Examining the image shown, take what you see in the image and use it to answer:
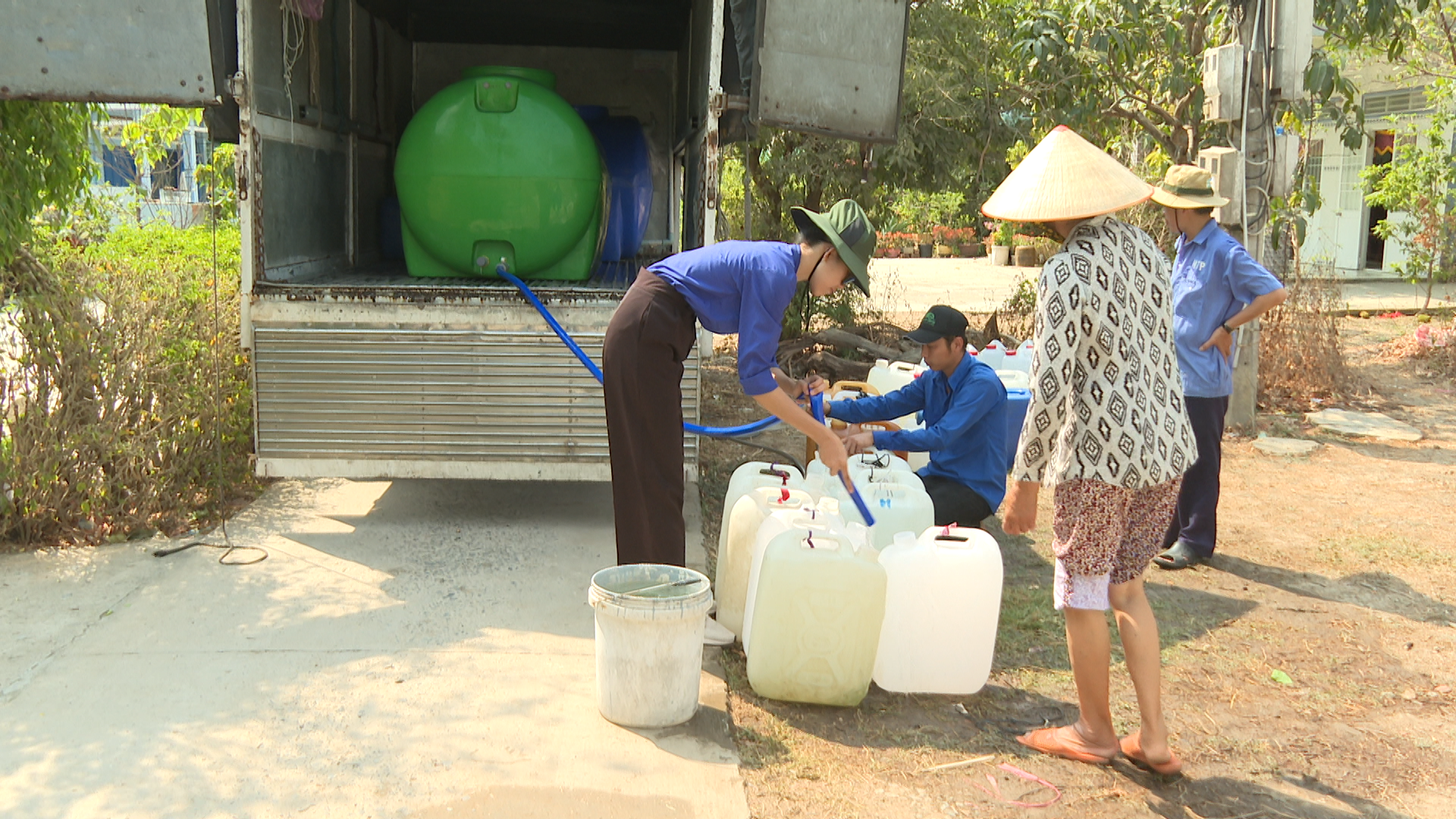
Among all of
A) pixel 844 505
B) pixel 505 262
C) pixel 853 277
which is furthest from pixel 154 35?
pixel 844 505

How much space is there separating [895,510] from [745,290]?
1.09m

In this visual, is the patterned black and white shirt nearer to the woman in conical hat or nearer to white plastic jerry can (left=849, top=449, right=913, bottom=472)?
the woman in conical hat

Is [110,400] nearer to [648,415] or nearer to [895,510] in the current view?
[648,415]

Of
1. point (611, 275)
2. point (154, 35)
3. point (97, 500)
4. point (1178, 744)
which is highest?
point (154, 35)

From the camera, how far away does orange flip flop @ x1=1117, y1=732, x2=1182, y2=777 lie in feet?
10.6

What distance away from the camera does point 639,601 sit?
3.27 meters

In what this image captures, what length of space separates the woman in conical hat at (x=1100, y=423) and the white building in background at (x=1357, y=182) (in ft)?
54.6

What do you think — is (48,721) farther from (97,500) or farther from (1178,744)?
(1178,744)

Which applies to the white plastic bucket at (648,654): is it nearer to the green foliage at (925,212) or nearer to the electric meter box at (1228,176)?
the electric meter box at (1228,176)

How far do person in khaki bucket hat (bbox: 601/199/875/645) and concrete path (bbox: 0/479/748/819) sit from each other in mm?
555

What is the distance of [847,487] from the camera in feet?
12.9

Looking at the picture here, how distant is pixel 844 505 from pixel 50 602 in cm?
287

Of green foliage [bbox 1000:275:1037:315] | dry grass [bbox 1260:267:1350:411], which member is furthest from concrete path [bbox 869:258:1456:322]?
dry grass [bbox 1260:267:1350:411]

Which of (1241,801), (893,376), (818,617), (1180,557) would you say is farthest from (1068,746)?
(893,376)
